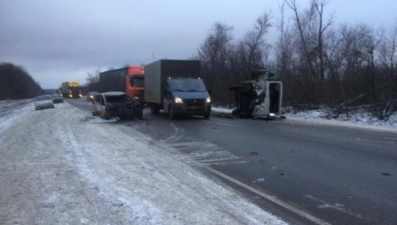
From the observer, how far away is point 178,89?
27.1 metres

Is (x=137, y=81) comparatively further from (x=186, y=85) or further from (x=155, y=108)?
(x=186, y=85)

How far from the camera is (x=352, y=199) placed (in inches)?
297

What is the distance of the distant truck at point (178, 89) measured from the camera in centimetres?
2614

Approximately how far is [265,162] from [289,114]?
22185 millimetres

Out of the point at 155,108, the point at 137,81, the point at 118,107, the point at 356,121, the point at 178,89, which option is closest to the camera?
the point at 356,121

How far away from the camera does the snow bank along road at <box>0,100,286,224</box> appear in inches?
256

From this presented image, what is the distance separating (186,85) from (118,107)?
4016 millimetres

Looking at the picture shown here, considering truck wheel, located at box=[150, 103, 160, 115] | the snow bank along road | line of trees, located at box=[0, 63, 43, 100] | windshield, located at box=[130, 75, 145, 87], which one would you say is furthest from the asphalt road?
line of trees, located at box=[0, 63, 43, 100]

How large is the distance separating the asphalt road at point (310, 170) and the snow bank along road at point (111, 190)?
64 centimetres

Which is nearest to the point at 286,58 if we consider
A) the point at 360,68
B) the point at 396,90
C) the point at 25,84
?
the point at 360,68

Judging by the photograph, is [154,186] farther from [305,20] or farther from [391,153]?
[305,20]

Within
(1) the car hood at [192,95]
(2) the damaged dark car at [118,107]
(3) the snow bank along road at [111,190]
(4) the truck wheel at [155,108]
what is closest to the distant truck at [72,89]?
(4) the truck wheel at [155,108]

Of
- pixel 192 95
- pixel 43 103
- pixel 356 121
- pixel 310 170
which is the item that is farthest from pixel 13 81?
pixel 310 170

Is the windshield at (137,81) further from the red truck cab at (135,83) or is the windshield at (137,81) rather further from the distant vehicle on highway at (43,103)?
the distant vehicle on highway at (43,103)
